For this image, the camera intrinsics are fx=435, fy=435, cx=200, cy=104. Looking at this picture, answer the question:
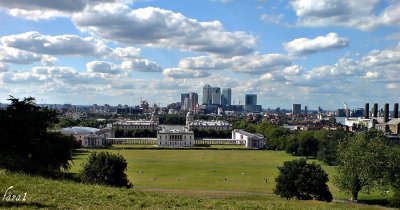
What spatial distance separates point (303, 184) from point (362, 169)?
24.0 ft

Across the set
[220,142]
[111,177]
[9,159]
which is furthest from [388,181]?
[220,142]

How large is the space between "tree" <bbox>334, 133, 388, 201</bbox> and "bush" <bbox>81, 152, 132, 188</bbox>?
21556mm

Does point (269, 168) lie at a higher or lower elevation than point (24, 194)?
lower

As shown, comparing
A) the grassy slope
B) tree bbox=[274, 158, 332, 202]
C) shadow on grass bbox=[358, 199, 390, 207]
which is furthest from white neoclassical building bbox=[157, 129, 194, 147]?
the grassy slope

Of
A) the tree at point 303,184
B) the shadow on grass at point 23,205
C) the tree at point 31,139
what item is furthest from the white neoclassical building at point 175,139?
the shadow on grass at point 23,205

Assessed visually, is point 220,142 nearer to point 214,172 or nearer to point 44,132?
point 214,172

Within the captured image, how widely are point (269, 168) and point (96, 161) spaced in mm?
40000

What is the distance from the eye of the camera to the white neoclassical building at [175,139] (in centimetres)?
13100

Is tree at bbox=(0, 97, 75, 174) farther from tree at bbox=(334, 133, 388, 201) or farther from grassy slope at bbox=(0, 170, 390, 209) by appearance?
tree at bbox=(334, 133, 388, 201)

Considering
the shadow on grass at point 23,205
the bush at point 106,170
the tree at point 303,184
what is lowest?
the tree at point 303,184

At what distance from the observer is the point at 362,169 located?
1626 inches

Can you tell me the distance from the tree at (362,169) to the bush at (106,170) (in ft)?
70.7

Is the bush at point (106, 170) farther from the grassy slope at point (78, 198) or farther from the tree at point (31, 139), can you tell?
the grassy slope at point (78, 198)

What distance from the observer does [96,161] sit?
34281mm
